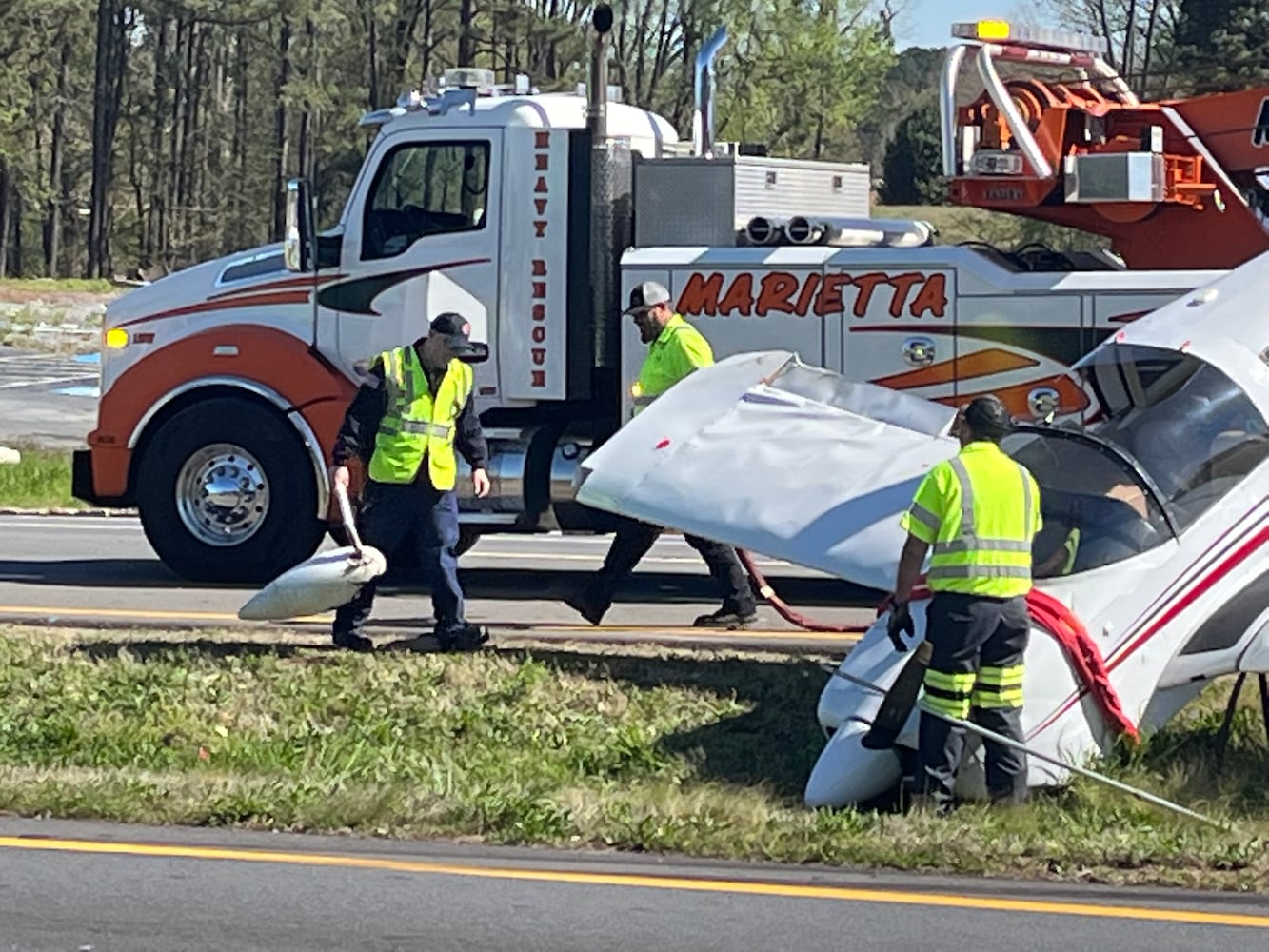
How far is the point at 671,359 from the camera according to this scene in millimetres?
11703

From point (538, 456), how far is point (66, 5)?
202ft

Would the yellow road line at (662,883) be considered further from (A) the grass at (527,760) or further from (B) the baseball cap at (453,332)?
(B) the baseball cap at (453,332)

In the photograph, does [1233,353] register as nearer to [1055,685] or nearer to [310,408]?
[1055,685]

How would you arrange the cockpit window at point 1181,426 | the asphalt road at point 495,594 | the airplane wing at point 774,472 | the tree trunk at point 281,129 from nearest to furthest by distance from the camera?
the cockpit window at point 1181,426 < the airplane wing at point 774,472 < the asphalt road at point 495,594 < the tree trunk at point 281,129

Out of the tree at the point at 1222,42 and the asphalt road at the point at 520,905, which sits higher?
the tree at the point at 1222,42

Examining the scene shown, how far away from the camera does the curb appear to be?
19203 millimetres

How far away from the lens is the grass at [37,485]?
789 inches

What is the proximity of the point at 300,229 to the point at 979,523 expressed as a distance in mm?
6854

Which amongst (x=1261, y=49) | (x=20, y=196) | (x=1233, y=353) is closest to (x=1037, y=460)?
(x=1233, y=353)

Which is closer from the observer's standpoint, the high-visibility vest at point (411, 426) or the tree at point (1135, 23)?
the high-visibility vest at point (411, 426)

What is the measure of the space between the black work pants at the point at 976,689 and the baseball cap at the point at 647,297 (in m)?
4.34

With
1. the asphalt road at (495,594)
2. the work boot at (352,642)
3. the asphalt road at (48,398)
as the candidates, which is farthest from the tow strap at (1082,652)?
the asphalt road at (48,398)

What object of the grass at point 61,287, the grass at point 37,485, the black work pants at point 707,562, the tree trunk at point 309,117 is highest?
the tree trunk at point 309,117

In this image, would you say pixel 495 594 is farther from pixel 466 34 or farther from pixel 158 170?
pixel 158 170
